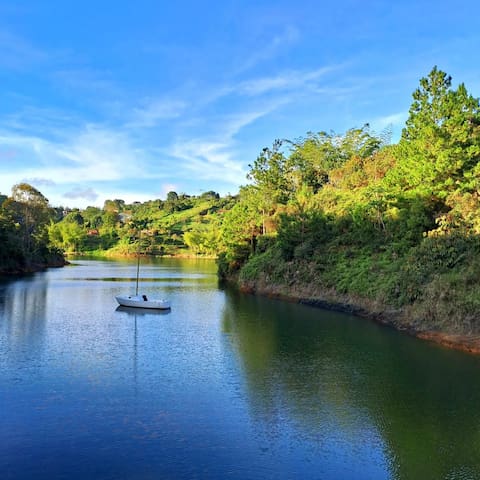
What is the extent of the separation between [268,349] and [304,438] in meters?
11.8

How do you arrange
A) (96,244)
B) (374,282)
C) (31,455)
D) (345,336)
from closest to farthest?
(31,455), (345,336), (374,282), (96,244)

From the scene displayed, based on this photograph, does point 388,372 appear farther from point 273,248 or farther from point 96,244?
point 96,244

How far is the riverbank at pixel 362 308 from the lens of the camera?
26117 mm

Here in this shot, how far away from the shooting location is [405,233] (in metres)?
36.9

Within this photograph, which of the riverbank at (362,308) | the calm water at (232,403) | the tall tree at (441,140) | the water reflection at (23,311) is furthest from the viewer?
the tall tree at (441,140)

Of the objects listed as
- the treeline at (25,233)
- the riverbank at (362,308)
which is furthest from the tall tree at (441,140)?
the treeline at (25,233)

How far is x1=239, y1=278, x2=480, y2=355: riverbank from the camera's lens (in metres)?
26.1

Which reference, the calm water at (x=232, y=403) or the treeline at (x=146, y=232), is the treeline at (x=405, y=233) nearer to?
the calm water at (x=232, y=403)

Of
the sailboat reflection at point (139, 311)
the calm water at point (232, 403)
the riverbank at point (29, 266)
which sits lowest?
the calm water at point (232, 403)

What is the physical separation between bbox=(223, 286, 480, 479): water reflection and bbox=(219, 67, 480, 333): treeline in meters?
3.67

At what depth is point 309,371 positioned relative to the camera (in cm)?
2173

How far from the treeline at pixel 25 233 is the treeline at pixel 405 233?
3778 cm

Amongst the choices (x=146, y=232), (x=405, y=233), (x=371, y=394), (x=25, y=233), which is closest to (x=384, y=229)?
(x=405, y=233)

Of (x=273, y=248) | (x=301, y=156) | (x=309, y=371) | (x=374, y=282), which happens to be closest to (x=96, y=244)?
(x=301, y=156)
